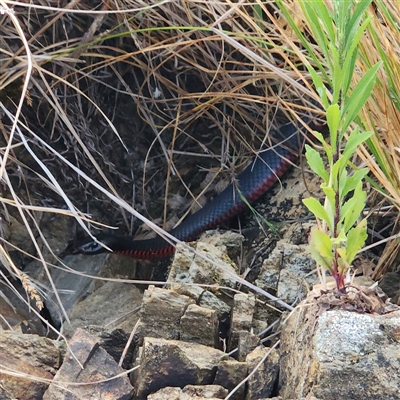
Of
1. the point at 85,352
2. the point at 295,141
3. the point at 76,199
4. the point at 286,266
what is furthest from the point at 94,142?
the point at 85,352

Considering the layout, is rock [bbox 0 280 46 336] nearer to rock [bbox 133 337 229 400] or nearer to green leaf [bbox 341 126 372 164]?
rock [bbox 133 337 229 400]

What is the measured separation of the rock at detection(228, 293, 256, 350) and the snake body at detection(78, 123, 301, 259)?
0.92 meters

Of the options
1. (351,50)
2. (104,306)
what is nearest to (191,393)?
(351,50)

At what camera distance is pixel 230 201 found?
2.68 m

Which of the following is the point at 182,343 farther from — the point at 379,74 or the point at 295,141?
the point at 295,141

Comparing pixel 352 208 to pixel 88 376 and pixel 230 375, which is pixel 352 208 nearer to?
pixel 230 375

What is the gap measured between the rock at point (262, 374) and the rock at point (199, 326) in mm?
166

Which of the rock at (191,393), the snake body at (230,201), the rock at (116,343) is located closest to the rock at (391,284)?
the rock at (191,393)

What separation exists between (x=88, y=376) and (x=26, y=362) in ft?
0.56

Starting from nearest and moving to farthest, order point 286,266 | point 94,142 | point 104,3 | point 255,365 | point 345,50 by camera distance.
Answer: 1. point 345,50
2. point 255,365
3. point 286,266
4. point 104,3
5. point 94,142

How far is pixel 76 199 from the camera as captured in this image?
2.62m

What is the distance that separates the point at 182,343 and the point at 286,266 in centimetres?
52

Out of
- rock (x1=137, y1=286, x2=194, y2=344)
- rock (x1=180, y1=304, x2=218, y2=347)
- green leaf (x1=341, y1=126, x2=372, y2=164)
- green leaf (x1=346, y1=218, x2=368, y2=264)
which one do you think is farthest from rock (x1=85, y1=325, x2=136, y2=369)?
green leaf (x1=341, y1=126, x2=372, y2=164)

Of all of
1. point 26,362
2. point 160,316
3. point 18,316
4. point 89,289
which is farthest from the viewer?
point 89,289
